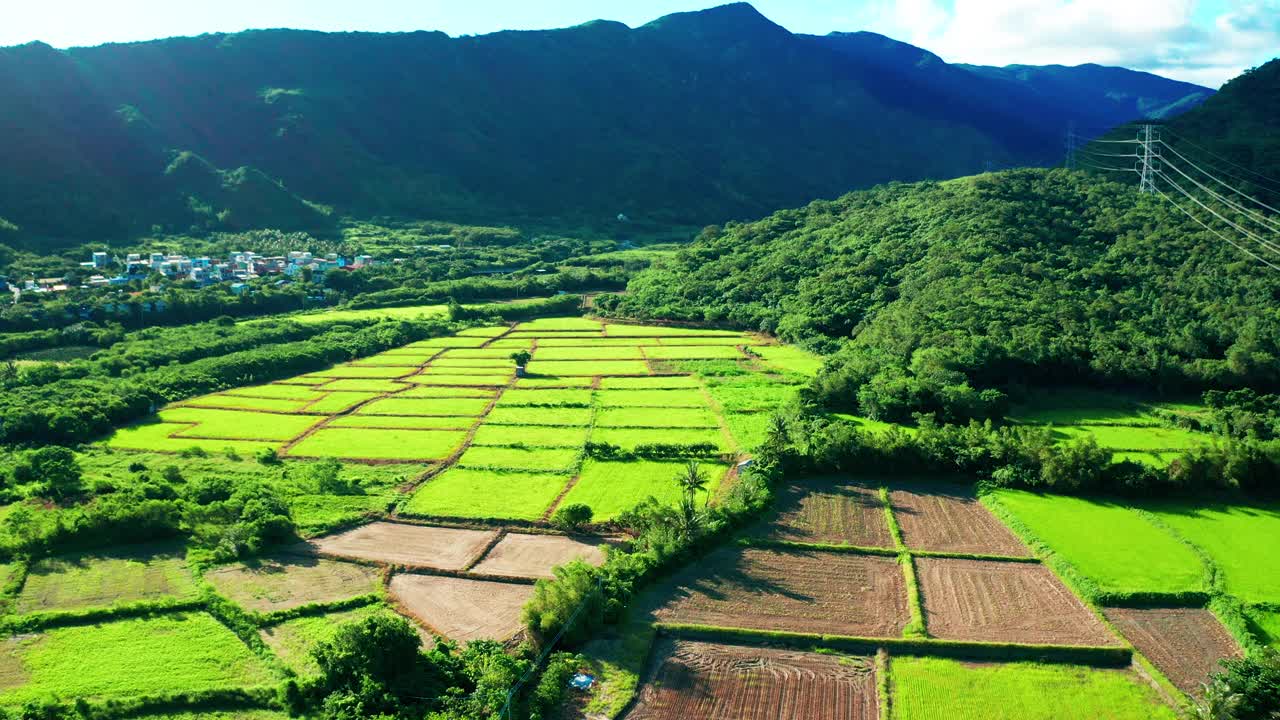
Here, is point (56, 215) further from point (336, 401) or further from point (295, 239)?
point (336, 401)

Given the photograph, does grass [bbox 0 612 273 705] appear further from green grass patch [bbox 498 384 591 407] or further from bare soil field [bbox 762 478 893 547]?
green grass patch [bbox 498 384 591 407]

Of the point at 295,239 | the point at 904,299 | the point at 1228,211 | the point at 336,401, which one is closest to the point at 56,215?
the point at 295,239

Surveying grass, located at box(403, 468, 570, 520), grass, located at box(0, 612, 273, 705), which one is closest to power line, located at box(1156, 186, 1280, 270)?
grass, located at box(403, 468, 570, 520)

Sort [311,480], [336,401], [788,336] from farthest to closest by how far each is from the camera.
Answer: [788,336], [336,401], [311,480]

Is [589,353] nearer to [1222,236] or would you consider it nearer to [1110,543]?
[1110,543]

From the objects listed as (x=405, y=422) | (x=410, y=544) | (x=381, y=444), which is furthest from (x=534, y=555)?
(x=405, y=422)
